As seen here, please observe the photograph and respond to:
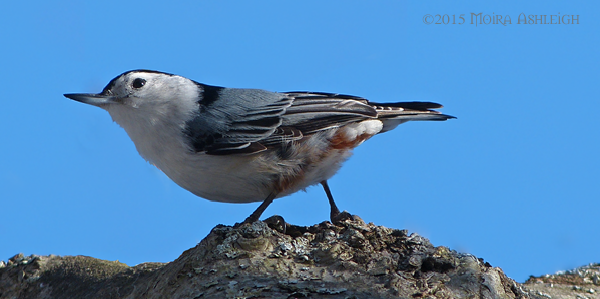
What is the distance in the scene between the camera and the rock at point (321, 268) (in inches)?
125

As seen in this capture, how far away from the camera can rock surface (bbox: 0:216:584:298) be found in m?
3.18

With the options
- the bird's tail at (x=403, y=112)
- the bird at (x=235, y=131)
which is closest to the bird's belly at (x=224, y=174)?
the bird at (x=235, y=131)

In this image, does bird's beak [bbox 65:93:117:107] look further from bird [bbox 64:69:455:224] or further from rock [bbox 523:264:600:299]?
rock [bbox 523:264:600:299]

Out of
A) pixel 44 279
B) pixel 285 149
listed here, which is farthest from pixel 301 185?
pixel 44 279

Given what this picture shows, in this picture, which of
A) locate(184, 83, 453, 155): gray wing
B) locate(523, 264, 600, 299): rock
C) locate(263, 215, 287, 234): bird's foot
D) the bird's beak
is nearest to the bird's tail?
locate(184, 83, 453, 155): gray wing

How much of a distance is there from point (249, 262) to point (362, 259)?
728 millimetres

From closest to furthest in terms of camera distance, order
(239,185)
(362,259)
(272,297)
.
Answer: (272,297) → (362,259) → (239,185)

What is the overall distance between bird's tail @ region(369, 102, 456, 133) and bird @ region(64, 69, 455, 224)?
2 cm

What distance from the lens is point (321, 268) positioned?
3383mm

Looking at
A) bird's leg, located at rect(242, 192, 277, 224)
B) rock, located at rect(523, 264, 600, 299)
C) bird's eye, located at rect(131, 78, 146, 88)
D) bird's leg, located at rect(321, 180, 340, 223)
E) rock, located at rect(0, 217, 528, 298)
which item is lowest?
rock, located at rect(0, 217, 528, 298)

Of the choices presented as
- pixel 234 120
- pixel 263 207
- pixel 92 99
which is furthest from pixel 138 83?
pixel 263 207

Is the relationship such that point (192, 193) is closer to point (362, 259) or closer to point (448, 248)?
point (362, 259)

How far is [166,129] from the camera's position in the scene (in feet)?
14.6

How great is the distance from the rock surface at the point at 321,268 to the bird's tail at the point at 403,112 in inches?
53.4
